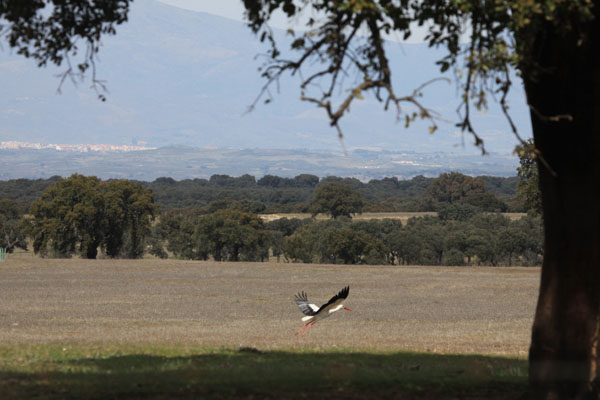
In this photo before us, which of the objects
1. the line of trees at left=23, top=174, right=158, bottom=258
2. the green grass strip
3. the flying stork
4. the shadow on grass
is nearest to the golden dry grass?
the flying stork

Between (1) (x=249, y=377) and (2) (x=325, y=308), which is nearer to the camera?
(1) (x=249, y=377)

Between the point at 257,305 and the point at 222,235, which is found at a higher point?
the point at 257,305

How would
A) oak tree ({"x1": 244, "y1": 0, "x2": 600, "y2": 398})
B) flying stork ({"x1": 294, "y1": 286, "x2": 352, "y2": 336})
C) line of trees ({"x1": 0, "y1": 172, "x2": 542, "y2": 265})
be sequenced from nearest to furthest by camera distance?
1. oak tree ({"x1": 244, "y1": 0, "x2": 600, "y2": 398})
2. flying stork ({"x1": 294, "y1": 286, "x2": 352, "y2": 336})
3. line of trees ({"x1": 0, "y1": 172, "x2": 542, "y2": 265})

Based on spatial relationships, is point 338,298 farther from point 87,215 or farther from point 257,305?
point 87,215

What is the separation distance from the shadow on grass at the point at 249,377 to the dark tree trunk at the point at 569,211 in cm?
80

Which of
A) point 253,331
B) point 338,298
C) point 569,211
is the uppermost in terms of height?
point 569,211

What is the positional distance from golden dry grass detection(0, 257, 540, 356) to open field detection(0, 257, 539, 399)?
8cm

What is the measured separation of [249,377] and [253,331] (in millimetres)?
14408

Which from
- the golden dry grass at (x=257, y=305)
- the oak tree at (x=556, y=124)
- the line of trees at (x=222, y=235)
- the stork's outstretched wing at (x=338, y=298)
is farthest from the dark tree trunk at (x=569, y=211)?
the line of trees at (x=222, y=235)

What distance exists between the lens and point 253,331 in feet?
82.8

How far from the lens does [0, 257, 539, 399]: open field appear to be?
10.6m

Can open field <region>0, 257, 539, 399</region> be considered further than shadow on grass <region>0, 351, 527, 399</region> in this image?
Yes

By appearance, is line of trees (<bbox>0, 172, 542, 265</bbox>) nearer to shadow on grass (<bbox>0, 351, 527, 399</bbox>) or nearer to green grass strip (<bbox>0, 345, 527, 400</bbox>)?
green grass strip (<bbox>0, 345, 527, 400</bbox>)

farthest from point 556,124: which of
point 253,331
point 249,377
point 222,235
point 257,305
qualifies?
point 222,235
